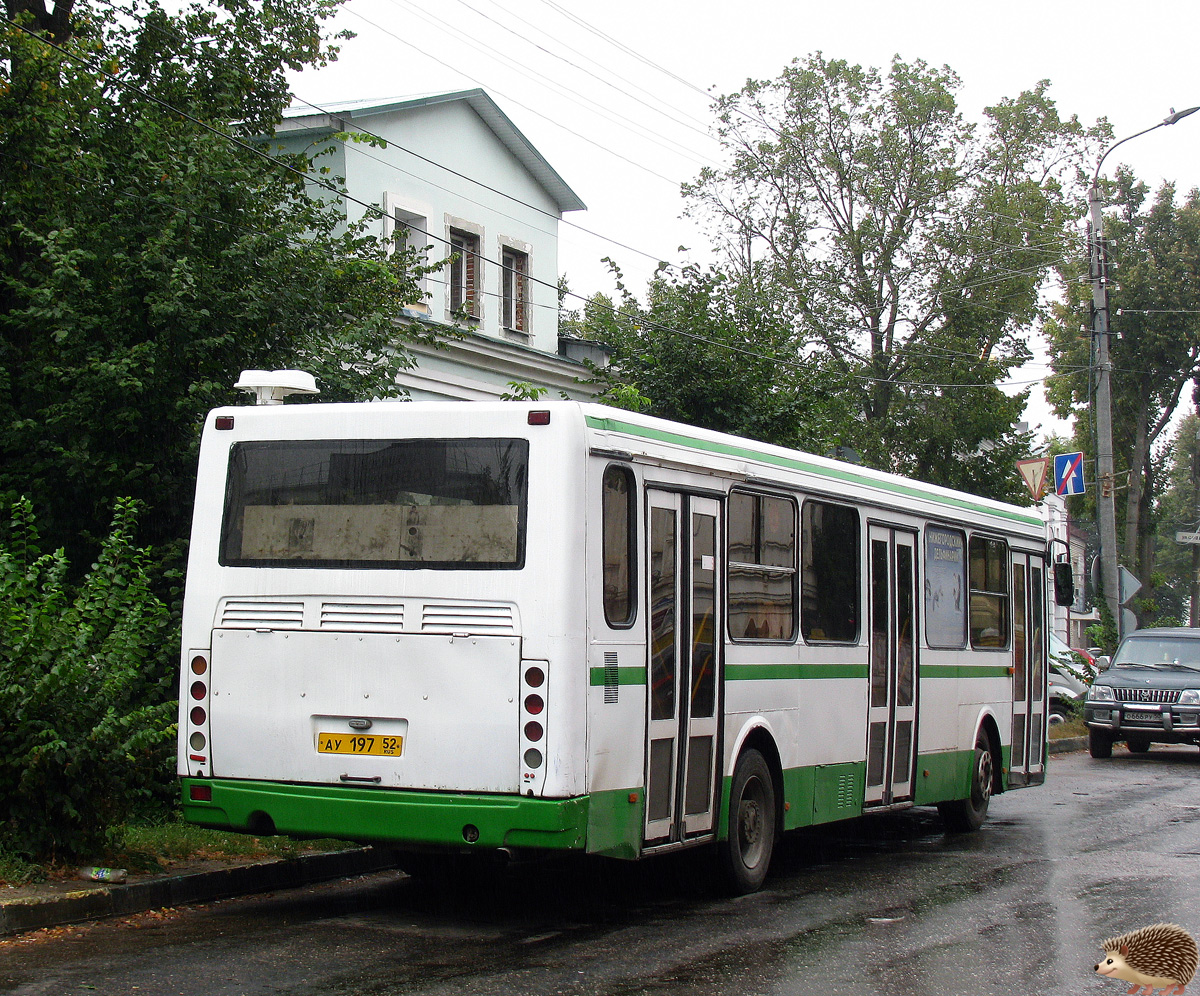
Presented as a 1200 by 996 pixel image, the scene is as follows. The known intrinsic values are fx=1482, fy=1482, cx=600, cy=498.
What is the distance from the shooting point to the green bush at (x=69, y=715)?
8250 mm

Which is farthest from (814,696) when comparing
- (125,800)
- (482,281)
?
(482,281)

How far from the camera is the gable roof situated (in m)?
21.5

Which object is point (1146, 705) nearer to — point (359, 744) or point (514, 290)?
point (514, 290)

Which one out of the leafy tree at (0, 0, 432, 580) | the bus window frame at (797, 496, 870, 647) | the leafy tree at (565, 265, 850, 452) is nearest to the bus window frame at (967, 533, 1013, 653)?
the bus window frame at (797, 496, 870, 647)

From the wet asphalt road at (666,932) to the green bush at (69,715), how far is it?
81 cm

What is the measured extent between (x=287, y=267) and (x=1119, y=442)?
5202 centimetres

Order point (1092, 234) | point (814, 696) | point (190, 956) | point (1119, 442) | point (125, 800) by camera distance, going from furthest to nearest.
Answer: point (1119, 442) → point (1092, 234) → point (814, 696) → point (125, 800) → point (190, 956)

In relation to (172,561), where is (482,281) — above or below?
above

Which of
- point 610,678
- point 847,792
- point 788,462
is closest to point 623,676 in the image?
point 610,678

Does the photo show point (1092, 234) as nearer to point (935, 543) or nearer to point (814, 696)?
point (935, 543)

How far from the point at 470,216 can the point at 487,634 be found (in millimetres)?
16985

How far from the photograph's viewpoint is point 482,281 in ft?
78.0

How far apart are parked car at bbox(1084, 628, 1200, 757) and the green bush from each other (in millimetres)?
16502

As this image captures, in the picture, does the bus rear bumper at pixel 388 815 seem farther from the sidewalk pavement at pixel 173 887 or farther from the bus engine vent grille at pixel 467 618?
the bus engine vent grille at pixel 467 618
